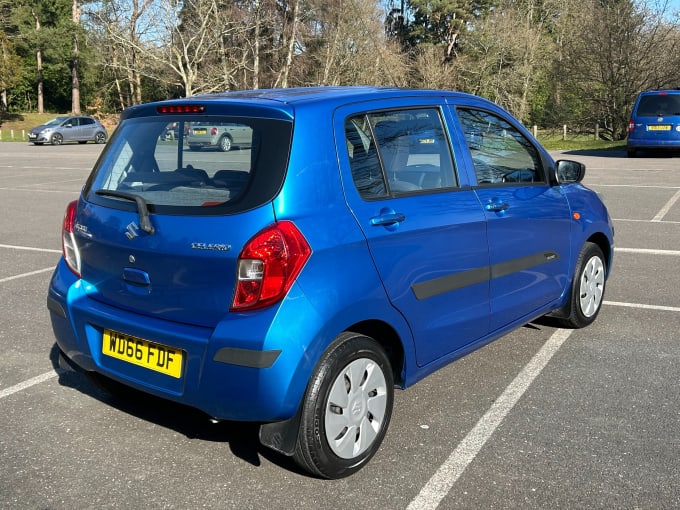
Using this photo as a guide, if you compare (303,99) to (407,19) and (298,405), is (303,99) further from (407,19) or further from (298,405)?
(407,19)

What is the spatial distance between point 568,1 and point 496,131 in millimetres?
51082

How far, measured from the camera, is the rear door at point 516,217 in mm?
4066

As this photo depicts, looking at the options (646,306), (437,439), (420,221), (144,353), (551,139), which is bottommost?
(437,439)

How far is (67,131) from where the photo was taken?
122 feet

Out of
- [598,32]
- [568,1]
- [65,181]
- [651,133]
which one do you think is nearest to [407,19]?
[568,1]

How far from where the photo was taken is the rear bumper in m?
2.87

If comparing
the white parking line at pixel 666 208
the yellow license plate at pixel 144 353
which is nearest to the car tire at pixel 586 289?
the yellow license plate at pixel 144 353

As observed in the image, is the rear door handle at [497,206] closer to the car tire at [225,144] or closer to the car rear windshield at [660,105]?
the car tire at [225,144]

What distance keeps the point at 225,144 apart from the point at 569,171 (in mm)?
2575

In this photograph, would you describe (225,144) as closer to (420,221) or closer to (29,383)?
(420,221)

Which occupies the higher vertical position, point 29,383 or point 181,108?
point 181,108

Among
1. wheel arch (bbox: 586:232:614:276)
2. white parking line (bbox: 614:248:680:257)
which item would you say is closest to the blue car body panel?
wheel arch (bbox: 586:232:614:276)

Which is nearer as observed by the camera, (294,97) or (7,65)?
(294,97)

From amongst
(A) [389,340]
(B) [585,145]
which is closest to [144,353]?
(A) [389,340]
